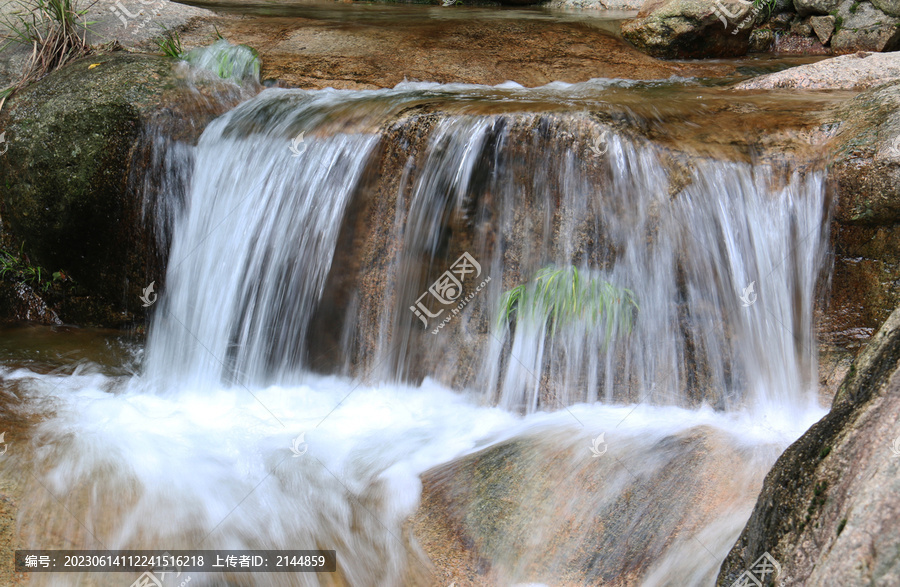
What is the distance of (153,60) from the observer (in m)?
4.94

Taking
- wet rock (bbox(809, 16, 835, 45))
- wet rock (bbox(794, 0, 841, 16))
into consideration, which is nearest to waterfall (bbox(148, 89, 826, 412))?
wet rock (bbox(809, 16, 835, 45))

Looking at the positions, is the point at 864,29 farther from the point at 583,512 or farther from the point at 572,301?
the point at 583,512

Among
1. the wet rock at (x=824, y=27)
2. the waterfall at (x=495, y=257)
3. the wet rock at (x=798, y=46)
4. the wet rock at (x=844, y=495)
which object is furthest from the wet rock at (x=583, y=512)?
the wet rock at (x=824, y=27)

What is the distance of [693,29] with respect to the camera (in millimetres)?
6117

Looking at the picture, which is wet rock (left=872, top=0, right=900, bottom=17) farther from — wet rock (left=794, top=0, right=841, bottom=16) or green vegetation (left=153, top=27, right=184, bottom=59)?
green vegetation (left=153, top=27, right=184, bottom=59)

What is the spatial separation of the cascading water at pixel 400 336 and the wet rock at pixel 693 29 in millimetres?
2489

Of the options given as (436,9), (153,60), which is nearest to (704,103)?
(153,60)

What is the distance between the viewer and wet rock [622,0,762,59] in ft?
20.0

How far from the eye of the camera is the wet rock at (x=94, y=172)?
4.54 metres

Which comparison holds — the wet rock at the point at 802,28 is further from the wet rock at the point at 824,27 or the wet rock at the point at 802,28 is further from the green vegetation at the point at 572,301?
the green vegetation at the point at 572,301
